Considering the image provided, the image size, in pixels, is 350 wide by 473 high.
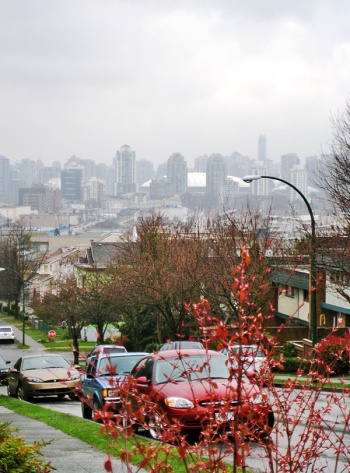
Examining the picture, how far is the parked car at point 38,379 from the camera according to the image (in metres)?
25.5

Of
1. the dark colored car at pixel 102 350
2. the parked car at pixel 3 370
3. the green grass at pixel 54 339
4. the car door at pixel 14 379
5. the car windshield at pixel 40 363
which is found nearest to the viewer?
the dark colored car at pixel 102 350

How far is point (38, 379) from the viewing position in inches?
1015

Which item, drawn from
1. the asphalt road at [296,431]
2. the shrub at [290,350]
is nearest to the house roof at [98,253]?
the shrub at [290,350]

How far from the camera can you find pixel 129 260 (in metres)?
50.7

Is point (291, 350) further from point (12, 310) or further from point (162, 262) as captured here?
point (12, 310)

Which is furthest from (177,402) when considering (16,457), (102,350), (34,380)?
(34,380)

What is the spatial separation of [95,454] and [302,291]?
114ft

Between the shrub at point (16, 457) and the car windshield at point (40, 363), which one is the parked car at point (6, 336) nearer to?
the car windshield at point (40, 363)

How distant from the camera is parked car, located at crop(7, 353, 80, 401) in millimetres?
25469

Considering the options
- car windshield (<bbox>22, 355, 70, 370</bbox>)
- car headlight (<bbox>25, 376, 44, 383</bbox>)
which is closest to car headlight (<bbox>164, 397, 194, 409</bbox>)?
car headlight (<bbox>25, 376, 44, 383</bbox>)

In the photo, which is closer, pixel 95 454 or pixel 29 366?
pixel 95 454

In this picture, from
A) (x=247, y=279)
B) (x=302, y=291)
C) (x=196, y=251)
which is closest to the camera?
(x=247, y=279)

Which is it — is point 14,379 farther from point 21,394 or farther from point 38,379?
point 38,379

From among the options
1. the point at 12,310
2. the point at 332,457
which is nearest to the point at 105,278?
the point at 332,457
